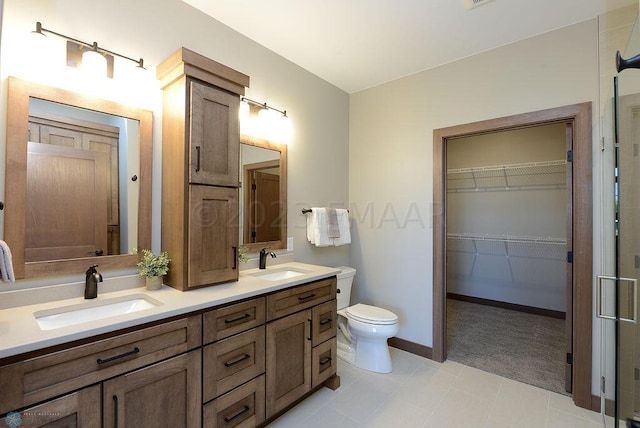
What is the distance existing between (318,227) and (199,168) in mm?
1262


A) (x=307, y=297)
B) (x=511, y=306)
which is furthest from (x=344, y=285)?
(x=511, y=306)

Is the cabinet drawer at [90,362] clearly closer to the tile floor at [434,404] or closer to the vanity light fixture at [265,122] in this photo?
the tile floor at [434,404]

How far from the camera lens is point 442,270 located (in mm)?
2615

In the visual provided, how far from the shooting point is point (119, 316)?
1171 millimetres

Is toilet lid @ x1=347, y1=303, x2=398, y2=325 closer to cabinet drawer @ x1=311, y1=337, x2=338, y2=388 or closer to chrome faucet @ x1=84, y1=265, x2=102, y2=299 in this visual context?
cabinet drawer @ x1=311, y1=337, x2=338, y2=388

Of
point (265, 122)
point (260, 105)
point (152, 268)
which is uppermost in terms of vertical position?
point (260, 105)

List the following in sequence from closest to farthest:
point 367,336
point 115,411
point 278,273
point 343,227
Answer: point 115,411 < point 278,273 < point 367,336 < point 343,227

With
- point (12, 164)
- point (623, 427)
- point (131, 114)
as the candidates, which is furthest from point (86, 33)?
point (623, 427)

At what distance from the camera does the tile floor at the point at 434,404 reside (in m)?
1.84

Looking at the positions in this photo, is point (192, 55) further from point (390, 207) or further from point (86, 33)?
point (390, 207)

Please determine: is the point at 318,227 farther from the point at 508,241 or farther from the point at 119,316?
the point at 508,241

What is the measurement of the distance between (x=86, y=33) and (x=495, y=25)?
2.57 meters

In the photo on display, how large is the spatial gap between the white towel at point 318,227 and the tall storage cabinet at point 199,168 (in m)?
0.94

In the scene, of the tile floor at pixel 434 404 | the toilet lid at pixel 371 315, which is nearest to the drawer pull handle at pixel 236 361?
the tile floor at pixel 434 404
